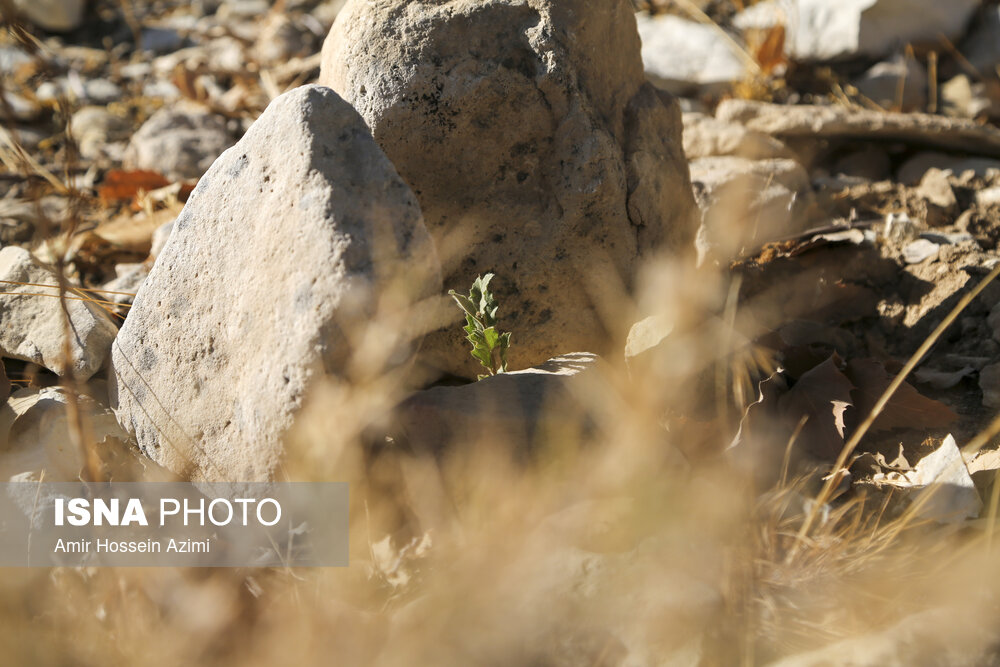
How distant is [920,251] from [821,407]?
3.80 feet

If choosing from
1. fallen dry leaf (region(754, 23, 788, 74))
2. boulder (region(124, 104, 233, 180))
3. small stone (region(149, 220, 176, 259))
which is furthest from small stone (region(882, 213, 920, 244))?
boulder (region(124, 104, 233, 180))

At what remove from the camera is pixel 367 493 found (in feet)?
6.66

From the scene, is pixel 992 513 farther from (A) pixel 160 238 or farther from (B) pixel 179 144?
(B) pixel 179 144

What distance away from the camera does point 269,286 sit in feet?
6.59

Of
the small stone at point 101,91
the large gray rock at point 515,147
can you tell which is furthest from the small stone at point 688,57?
the small stone at point 101,91

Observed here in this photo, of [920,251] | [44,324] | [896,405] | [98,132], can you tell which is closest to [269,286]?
[44,324]

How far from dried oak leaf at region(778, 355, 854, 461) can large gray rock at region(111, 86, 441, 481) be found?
110cm

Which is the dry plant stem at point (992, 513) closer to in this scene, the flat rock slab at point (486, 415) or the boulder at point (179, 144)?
the flat rock slab at point (486, 415)

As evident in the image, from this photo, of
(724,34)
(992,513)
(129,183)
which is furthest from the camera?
(724,34)

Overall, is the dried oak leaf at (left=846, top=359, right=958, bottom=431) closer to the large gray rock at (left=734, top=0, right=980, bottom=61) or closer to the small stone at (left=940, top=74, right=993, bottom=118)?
the small stone at (left=940, top=74, right=993, bottom=118)

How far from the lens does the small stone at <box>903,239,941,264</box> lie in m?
3.15

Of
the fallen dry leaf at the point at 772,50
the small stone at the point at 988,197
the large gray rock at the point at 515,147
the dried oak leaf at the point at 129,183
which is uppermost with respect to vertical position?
the large gray rock at the point at 515,147

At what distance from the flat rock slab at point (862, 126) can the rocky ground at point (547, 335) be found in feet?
0.11

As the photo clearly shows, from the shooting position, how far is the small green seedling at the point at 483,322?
2.19 metres
